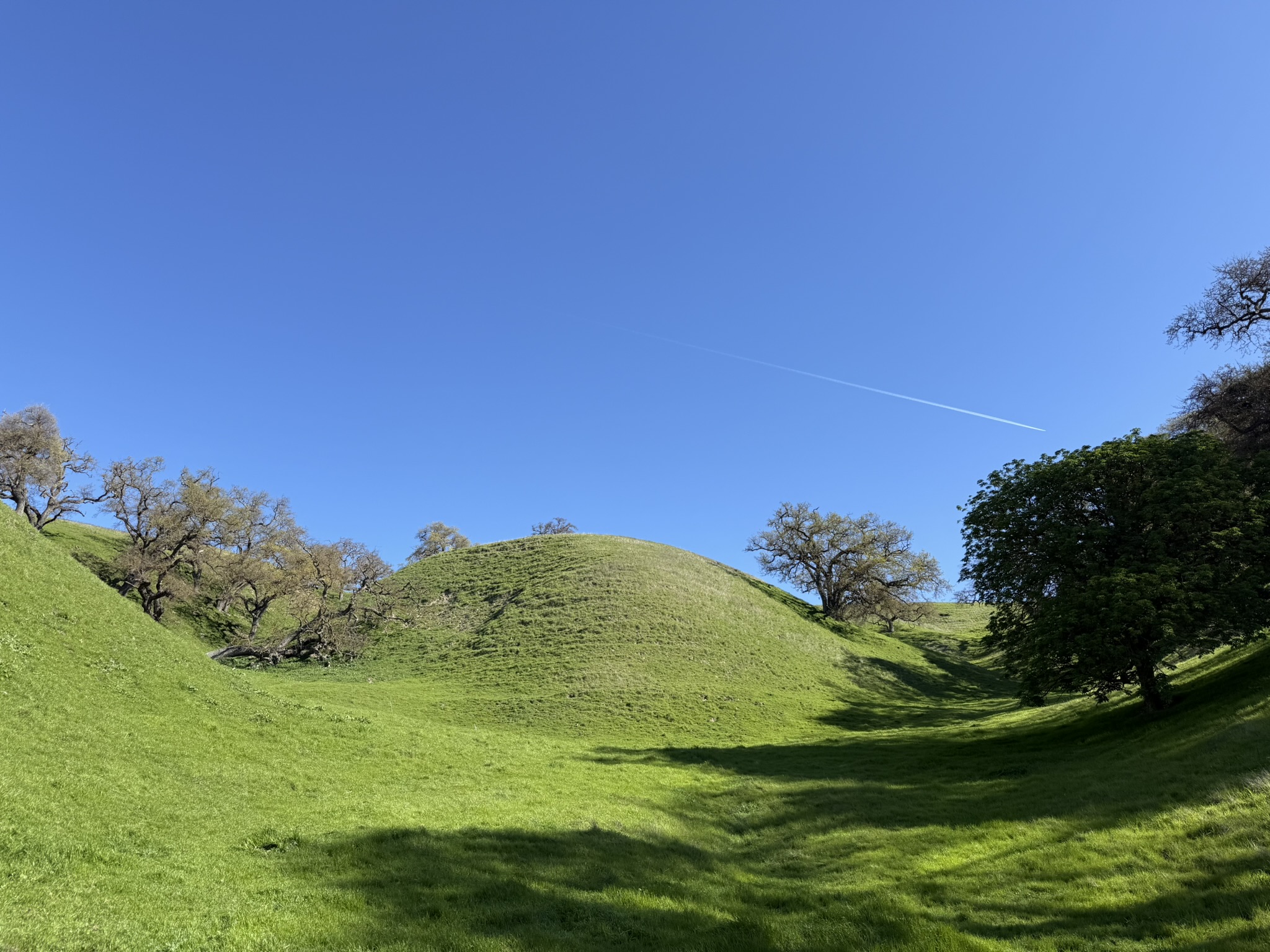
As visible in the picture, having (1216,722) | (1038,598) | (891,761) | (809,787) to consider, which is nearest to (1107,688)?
(1038,598)

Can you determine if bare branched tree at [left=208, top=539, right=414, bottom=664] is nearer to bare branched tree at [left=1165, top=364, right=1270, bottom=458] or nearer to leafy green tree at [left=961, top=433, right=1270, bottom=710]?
leafy green tree at [left=961, top=433, right=1270, bottom=710]

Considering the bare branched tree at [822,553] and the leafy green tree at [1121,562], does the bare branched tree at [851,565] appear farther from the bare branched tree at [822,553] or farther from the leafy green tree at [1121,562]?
the leafy green tree at [1121,562]

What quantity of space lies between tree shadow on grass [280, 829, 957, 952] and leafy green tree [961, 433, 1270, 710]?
18.2 metres

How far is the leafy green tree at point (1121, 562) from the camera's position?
2355 cm

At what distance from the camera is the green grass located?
10617 mm

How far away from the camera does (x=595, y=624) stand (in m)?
55.8

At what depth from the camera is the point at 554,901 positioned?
12.4 m

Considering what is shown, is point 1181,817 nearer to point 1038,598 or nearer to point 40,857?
point 1038,598

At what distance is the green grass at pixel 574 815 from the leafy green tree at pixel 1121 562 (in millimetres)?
2584

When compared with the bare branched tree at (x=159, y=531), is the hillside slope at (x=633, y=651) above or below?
below

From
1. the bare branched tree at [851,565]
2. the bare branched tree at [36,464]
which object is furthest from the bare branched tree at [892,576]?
the bare branched tree at [36,464]

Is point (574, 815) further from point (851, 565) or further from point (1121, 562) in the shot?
point (851, 565)

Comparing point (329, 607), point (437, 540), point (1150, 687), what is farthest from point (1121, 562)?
point (437, 540)

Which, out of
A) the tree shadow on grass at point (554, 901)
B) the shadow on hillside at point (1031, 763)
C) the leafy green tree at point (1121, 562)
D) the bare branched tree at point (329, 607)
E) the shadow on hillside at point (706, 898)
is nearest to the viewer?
the shadow on hillside at point (706, 898)
